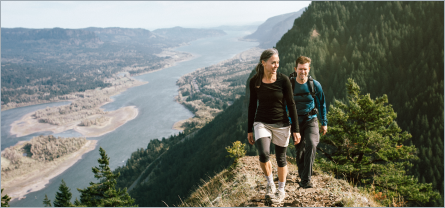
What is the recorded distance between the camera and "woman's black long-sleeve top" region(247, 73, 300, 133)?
20.1ft

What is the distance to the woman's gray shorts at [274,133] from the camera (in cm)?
640

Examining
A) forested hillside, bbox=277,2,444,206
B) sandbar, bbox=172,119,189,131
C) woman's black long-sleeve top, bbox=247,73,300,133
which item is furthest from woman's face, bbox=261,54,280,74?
sandbar, bbox=172,119,189,131

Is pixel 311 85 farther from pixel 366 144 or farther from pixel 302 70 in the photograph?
pixel 366 144

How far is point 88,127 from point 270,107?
187336mm

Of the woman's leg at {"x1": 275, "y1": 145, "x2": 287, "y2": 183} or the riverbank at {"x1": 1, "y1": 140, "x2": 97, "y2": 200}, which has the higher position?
the woman's leg at {"x1": 275, "y1": 145, "x2": 287, "y2": 183}

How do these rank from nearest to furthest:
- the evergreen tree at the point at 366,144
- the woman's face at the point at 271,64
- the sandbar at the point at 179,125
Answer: the woman's face at the point at 271,64 → the evergreen tree at the point at 366,144 → the sandbar at the point at 179,125

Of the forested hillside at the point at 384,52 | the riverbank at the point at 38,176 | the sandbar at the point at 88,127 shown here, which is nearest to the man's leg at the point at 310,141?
the forested hillside at the point at 384,52

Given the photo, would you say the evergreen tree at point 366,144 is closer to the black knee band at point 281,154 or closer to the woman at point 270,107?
the black knee band at point 281,154

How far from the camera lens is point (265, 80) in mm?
6242

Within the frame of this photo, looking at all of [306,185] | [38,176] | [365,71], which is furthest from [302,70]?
[38,176]

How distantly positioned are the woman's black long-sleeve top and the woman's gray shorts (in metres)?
0.12

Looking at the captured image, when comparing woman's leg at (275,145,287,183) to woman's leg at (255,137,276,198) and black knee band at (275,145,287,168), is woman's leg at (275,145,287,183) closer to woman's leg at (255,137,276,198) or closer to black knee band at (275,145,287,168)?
black knee band at (275,145,287,168)

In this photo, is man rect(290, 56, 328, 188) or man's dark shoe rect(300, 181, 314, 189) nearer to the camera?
man rect(290, 56, 328, 188)

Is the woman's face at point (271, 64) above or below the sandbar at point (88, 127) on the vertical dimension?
above
